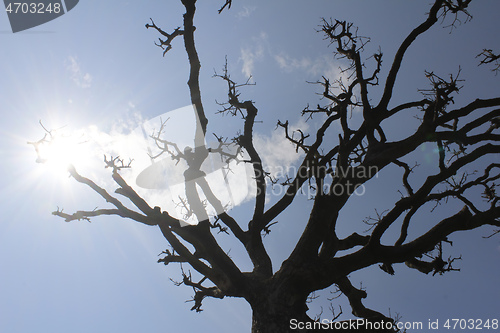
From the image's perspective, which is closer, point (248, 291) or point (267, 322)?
point (267, 322)

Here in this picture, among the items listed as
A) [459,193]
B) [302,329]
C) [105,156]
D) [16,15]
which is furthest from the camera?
[16,15]

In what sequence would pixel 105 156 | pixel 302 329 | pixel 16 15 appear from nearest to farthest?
pixel 302 329 → pixel 105 156 → pixel 16 15

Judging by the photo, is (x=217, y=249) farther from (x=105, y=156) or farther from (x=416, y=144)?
(x=416, y=144)

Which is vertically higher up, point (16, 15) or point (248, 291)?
point (16, 15)

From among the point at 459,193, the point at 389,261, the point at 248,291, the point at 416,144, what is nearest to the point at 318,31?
the point at 416,144

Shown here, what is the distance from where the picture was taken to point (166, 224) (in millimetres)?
5340

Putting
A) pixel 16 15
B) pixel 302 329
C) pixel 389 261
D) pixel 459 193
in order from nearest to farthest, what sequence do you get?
1. pixel 302 329
2. pixel 389 261
3. pixel 459 193
4. pixel 16 15

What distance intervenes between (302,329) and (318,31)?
6.29 m

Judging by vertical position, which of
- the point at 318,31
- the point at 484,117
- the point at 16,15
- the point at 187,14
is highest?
the point at 318,31

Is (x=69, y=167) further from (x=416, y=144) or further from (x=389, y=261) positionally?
(x=416, y=144)

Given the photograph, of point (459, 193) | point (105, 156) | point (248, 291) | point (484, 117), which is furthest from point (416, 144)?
point (105, 156)

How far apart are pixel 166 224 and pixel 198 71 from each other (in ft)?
9.94

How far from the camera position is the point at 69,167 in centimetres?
591

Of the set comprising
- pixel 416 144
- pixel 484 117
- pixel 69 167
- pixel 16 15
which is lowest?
pixel 69 167
